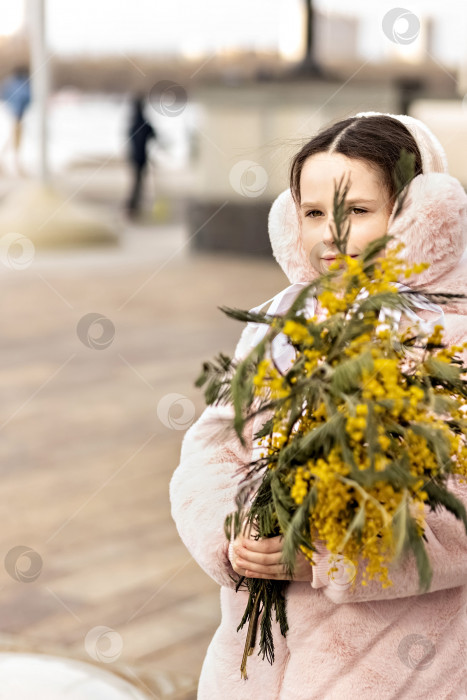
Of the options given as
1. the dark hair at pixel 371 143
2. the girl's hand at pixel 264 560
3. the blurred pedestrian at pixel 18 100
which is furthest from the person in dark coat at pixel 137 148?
the girl's hand at pixel 264 560

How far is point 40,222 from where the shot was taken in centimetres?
1198

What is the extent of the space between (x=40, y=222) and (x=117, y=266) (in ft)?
5.25

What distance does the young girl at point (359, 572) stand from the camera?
56.4 inches

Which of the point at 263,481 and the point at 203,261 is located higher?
the point at 263,481

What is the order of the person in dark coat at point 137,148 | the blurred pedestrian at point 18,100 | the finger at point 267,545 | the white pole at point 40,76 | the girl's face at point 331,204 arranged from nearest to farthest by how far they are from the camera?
1. the finger at point 267,545
2. the girl's face at point 331,204
3. the white pole at point 40,76
4. the person in dark coat at point 137,148
5. the blurred pedestrian at point 18,100

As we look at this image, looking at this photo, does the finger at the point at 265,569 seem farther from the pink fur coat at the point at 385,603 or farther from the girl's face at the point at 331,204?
the girl's face at the point at 331,204

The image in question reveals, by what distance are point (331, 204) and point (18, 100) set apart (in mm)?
14777

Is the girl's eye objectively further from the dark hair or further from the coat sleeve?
the coat sleeve

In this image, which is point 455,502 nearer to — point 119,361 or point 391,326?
point 391,326

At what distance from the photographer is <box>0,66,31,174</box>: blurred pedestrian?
1556 cm

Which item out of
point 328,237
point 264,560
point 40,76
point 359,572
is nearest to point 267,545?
point 264,560

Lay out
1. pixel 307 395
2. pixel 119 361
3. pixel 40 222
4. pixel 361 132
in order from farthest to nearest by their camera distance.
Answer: pixel 40 222 → pixel 119 361 → pixel 361 132 → pixel 307 395

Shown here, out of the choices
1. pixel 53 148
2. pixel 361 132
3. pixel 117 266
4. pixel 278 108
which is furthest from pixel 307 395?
pixel 53 148

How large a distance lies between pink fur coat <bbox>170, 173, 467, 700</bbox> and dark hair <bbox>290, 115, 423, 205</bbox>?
53 mm
